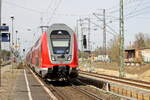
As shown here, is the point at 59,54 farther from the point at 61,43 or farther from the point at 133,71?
the point at 133,71

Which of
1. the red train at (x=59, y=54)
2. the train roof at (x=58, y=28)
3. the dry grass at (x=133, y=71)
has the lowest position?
the dry grass at (x=133, y=71)

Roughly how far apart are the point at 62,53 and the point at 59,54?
213mm

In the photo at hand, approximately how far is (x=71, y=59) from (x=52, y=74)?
159 cm

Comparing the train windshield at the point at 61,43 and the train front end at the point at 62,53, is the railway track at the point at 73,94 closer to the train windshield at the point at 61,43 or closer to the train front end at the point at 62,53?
the train front end at the point at 62,53

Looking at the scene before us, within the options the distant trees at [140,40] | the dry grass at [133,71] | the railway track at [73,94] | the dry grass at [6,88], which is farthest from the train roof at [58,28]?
the distant trees at [140,40]

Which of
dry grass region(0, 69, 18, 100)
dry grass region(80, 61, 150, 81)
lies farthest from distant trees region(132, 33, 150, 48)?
dry grass region(0, 69, 18, 100)

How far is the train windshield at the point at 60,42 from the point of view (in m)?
19.5

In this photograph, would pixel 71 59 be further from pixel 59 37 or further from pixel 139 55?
pixel 139 55

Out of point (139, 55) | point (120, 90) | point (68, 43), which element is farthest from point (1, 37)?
point (139, 55)

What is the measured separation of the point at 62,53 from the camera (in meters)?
19.4

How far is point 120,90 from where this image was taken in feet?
56.5

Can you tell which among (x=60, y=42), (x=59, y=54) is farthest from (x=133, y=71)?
(x=59, y=54)

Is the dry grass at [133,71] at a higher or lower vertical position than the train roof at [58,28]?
lower

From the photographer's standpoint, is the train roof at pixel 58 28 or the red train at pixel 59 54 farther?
the train roof at pixel 58 28
